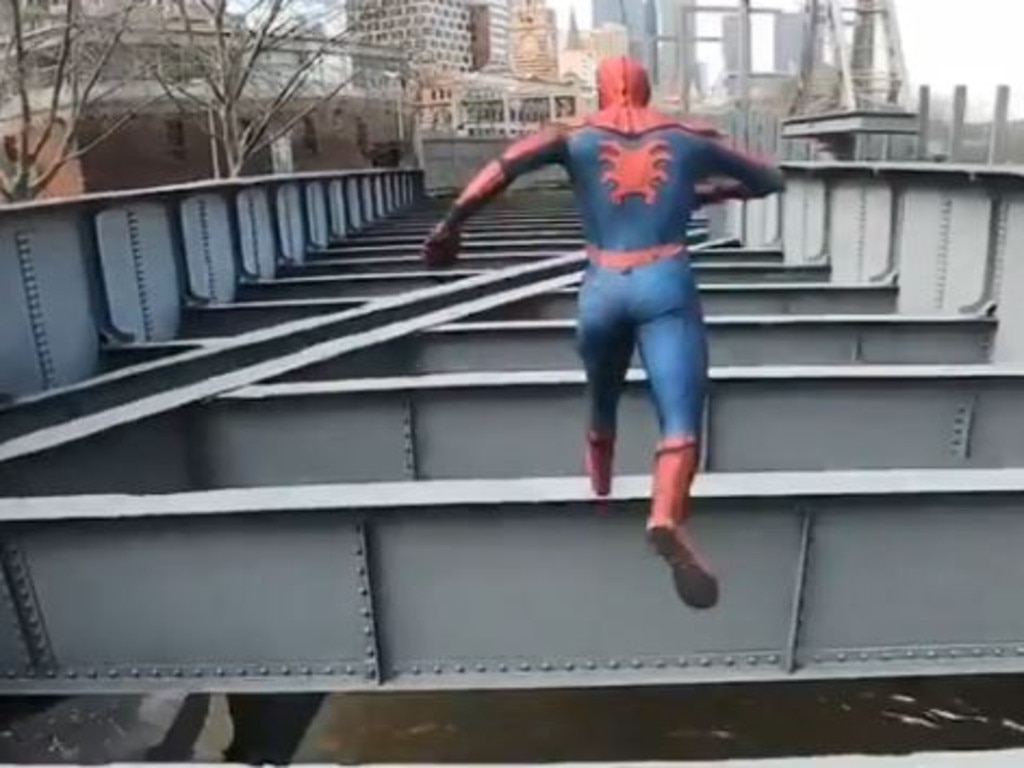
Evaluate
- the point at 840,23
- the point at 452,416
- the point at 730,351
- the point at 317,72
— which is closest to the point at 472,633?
the point at 452,416

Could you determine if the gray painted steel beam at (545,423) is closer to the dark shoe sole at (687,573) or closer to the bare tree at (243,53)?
the dark shoe sole at (687,573)

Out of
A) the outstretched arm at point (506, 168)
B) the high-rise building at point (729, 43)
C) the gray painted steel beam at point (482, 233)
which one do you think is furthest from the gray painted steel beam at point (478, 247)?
the high-rise building at point (729, 43)

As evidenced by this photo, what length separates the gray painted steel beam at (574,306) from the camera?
28.6 feet

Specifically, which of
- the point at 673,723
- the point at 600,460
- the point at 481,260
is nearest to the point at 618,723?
the point at 673,723

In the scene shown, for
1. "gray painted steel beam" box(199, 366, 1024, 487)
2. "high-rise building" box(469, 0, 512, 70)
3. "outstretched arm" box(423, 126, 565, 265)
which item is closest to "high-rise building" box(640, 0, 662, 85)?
"gray painted steel beam" box(199, 366, 1024, 487)

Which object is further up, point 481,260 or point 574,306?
point 574,306

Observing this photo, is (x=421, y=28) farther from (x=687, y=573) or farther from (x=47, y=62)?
(x=687, y=573)

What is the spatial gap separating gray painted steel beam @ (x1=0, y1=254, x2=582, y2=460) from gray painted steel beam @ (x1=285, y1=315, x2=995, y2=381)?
24 centimetres

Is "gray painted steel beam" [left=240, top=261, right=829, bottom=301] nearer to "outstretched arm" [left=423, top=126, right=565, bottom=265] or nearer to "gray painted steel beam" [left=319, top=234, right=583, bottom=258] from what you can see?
Answer: "gray painted steel beam" [left=319, top=234, right=583, bottom=258]

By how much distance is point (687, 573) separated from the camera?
2.86 metres

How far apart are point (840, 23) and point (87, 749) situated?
2261 centimetres

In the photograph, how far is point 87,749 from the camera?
14.6ft

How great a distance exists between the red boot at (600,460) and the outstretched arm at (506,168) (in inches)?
33.2

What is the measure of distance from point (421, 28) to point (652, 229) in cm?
4116
